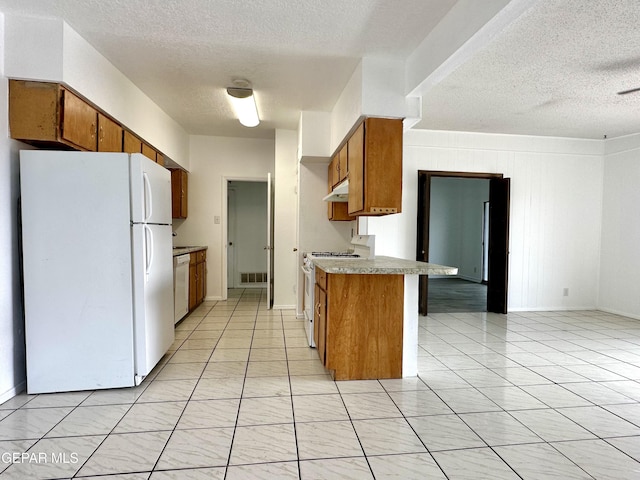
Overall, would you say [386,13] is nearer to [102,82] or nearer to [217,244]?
[102,82]

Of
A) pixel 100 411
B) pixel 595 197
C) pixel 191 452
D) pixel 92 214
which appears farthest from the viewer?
pixel 595 197

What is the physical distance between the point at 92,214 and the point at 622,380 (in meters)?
4.25

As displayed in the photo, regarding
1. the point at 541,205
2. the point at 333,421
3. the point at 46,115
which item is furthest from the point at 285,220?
the point at 541,205

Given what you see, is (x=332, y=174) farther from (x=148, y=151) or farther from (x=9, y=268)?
(x=9, y=268)

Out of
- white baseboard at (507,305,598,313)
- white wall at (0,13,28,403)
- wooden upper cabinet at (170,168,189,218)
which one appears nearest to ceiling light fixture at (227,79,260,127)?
wooden upper cabinet at (170,168,189,218)

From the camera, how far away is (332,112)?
153 inches

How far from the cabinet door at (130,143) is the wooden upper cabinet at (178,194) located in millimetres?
1277

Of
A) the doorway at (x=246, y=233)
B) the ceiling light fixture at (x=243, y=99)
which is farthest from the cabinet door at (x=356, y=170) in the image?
the doorway at (x=246, y=233)

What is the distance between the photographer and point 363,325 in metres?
2.54

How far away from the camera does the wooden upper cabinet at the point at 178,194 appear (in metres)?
4.77

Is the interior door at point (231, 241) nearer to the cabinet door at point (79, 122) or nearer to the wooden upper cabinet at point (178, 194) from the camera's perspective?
the wooden upper cabinet at point (178, 194)

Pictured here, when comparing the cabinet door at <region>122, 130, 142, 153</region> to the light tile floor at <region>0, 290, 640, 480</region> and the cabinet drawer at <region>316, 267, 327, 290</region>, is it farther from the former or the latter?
the cabinet drawer at <region>316, 267, 327, 290</region>

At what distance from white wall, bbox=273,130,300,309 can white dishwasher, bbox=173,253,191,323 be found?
47.1 inches

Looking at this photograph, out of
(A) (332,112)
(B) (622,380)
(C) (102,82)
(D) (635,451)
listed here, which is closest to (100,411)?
(C) (102,82)
